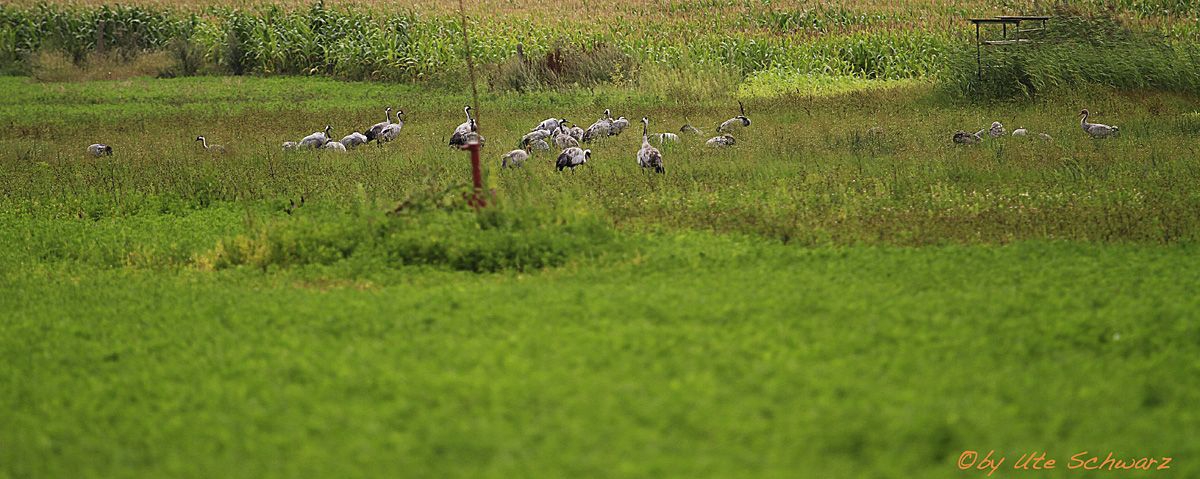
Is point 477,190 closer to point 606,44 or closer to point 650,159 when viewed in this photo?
point 650,159

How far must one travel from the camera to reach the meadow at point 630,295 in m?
6.49

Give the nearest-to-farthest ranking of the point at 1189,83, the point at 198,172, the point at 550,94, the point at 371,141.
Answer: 1. the point at 198,172
2. the point at 371,141
3. the point at 1189,83
4. the point at 550,94

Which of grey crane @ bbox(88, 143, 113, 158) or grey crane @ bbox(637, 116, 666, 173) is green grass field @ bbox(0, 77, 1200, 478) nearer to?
grey crane @ bbox(637, 116, 666, 173)

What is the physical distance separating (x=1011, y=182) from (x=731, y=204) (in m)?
3.31

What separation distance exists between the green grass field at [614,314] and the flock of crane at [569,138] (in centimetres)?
38

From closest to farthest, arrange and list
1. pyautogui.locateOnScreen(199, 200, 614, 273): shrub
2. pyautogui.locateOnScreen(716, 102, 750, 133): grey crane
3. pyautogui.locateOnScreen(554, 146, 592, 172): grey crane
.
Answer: pyautogui.locateOnScreen(199, 200, 614, 273): shrub
pyautogui.locateOnScreen(554, 146, 592, 172): grey crane
pyautogui.locateOnScreen(716, 102, 750, 133): grey crane

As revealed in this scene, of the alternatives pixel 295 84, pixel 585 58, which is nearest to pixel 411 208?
pixel 585 58

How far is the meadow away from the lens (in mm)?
6488

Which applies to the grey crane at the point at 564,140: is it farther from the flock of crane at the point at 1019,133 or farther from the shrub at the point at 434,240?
the shrub at the point at 434,240

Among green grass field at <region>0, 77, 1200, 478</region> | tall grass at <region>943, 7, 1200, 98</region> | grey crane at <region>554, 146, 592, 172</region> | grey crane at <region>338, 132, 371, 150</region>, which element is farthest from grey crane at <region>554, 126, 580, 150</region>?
tall grass at <region>943, 7, 1200, 98</region>

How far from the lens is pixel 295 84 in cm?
3028

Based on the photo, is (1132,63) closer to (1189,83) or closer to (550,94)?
(1189,83)

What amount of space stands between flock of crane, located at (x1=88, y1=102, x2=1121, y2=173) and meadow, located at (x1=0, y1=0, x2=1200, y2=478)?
264 millimetres

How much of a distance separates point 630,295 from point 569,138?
27.9ft
